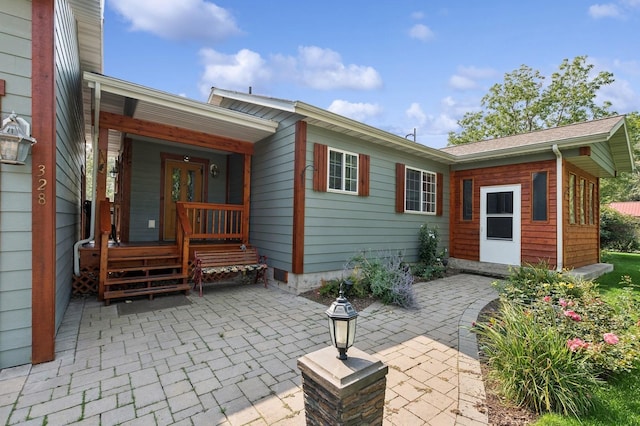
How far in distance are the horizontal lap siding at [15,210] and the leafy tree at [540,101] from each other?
70.5 feet

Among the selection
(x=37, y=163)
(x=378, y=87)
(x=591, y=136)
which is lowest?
(x=37, y=163)

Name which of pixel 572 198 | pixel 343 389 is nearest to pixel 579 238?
pixel 572 198

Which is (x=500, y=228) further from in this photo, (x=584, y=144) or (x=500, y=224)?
(x=584, y=144)

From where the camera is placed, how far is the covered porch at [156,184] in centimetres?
462

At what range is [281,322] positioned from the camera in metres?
3.90

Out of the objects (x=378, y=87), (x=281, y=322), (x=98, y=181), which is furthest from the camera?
(x=378, y=87)

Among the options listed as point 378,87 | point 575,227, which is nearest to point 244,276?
point 575,227

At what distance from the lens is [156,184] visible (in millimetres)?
7109

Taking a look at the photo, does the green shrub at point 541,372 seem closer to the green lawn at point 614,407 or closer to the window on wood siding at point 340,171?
the green lawn at point 614,407

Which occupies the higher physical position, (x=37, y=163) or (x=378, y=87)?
(x=378, y=87)

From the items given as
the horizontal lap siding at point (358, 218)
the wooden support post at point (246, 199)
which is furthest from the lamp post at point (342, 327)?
the wooden support post at point (246, 199)

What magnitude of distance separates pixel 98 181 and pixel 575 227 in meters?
10.1

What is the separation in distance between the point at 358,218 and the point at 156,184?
15.9ft

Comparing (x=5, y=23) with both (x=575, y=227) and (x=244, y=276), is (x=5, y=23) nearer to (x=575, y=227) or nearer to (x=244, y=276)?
(x=244, y=276)
